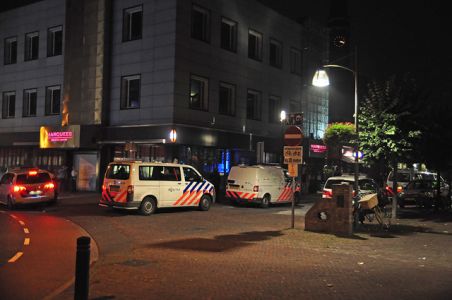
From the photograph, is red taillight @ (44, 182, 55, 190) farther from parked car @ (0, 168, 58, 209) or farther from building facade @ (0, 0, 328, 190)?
building facade @ (0, 0, 328, 190)

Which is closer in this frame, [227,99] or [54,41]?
[227,99]

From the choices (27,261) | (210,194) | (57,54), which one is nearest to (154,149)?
(210,194)

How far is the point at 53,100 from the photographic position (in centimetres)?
3175

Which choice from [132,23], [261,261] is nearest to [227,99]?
[132,23]

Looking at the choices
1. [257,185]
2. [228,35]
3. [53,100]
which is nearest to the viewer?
[257,185]

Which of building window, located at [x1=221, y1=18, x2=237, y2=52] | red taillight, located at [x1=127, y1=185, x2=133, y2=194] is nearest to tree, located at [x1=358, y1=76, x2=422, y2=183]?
red taillight, located at [x1=127, y1=185, x2=133, y2=194]

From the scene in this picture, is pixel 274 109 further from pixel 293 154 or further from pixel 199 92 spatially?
pixel 293 154

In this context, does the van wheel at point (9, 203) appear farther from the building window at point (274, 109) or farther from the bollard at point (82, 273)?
the building window at point (274, 109)

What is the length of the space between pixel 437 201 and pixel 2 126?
2893 centimetres

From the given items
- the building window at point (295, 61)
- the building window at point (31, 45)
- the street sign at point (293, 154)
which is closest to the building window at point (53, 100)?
the building window at point (31, 45)

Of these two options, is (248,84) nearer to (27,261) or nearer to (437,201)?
(437,201)

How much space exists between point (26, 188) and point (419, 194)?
1804 cm

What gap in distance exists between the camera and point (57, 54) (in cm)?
3136

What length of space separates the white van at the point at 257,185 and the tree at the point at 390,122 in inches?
214
